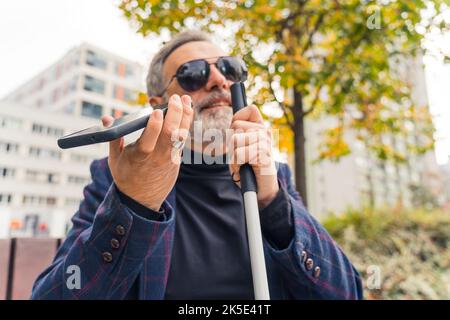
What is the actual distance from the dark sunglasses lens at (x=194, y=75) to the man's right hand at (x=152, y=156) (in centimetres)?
45

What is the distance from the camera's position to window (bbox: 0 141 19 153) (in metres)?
1.74

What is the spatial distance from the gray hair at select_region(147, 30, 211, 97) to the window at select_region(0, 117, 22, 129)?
92cm

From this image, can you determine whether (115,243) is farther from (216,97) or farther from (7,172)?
(7,172)

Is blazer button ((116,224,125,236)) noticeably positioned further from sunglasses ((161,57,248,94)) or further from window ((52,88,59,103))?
window ((52,88,59,103))

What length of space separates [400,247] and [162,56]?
3.97m

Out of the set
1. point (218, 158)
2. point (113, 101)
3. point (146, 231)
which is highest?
point (113, 101)

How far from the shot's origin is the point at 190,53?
130 cm

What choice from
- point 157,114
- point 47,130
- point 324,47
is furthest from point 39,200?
point 324,47

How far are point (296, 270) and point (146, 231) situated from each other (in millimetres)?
412

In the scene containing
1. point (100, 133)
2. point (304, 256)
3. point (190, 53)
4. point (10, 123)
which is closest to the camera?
point (100, 133)

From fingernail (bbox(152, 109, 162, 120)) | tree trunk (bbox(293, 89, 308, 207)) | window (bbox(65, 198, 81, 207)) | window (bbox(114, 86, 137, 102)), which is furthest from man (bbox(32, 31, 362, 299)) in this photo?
window (bbox(114, 86, 137, 102))

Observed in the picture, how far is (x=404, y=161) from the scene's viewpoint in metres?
3.86
